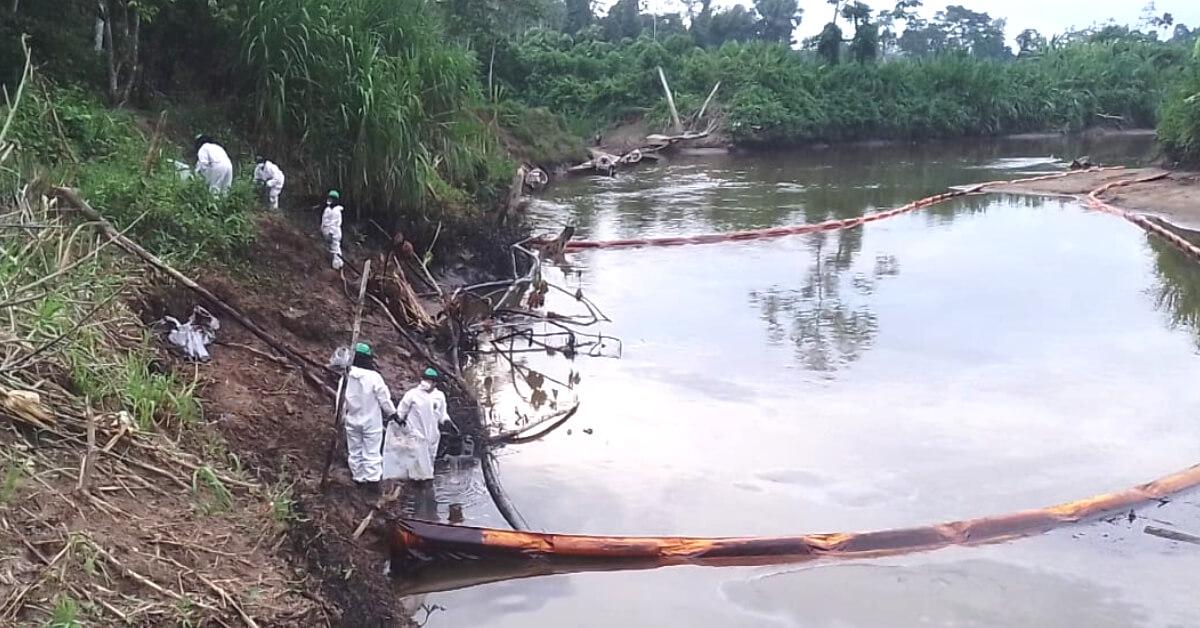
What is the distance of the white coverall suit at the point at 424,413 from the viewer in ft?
25.7

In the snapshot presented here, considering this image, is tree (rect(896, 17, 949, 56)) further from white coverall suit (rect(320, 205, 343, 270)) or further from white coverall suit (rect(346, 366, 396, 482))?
white coverall suit (rect(346, 366, 396, 482))

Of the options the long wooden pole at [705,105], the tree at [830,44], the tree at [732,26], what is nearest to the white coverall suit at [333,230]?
the long wooden pole at [705,105]

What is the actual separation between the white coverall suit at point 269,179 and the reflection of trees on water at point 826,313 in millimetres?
5831

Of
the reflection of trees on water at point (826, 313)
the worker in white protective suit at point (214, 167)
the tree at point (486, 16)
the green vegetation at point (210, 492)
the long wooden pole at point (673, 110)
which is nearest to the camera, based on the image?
the green vegetation at point (210, 492)

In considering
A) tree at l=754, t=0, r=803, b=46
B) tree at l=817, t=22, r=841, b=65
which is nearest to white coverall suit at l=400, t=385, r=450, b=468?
tree at l=817, t=22, r=841, b=65

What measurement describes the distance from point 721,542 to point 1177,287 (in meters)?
11.8

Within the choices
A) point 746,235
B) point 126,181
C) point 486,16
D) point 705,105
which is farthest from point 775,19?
point 126,181

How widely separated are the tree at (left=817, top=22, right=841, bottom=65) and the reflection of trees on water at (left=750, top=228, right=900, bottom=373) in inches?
1217

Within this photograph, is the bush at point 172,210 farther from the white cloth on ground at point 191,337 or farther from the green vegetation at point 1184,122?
the green vegetation at point 1184,122

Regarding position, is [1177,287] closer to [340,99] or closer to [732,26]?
[340,99]

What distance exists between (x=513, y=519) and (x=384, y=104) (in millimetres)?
6311

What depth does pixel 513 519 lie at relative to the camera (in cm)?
785

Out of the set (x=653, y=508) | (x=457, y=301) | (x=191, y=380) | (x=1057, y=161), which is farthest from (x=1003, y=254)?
(x=1057, y=161)

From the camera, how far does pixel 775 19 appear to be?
7000 cm
